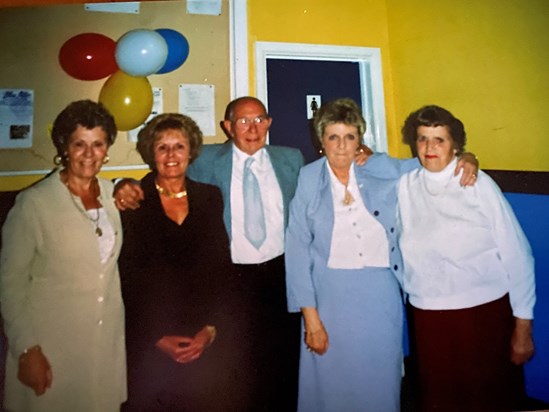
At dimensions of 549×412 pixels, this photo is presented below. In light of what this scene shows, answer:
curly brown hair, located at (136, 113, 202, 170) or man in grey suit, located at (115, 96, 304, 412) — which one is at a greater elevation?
curly brown hair, located at (136, 113, 202, 170)

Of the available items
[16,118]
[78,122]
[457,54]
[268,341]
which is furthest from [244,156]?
[457,54]

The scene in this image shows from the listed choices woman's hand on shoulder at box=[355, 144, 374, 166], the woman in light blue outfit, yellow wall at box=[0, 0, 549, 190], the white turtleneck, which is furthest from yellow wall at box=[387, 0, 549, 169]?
the woman in light blue outfit

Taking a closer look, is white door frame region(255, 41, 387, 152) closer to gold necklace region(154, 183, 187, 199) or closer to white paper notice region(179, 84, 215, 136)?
white paper notice region(179, 84, 215, 136)

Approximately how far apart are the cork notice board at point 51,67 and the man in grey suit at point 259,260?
4.9 inches

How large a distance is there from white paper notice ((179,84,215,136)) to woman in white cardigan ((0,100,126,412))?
301 mm

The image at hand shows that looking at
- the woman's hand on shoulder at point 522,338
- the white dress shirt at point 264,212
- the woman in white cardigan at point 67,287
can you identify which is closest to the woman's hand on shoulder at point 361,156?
the white dress shirt at point 264,212

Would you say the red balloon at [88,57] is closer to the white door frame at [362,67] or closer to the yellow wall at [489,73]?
the white door frame at [362,67]

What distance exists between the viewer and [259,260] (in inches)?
53.4

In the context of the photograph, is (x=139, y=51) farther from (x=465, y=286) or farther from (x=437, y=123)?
(x=465, y=286)

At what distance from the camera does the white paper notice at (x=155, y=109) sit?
4.40 feet

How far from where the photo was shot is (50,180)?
3.94 feet

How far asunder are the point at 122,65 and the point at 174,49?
20 centimetres

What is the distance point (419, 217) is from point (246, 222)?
0.61 meters

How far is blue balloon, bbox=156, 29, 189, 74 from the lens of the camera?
1.40m
